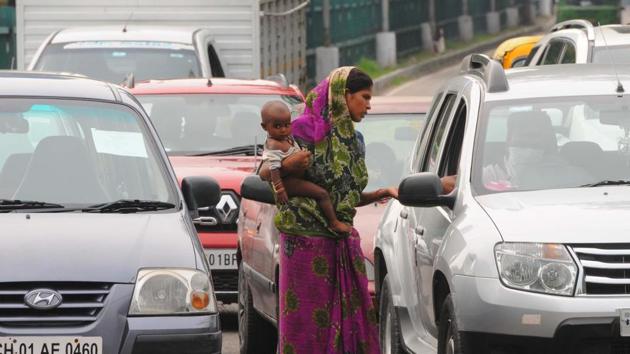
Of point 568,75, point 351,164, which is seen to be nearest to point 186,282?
point 351,164

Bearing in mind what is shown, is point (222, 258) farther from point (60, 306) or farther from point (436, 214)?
point (60, 306)

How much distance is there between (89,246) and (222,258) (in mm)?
5012

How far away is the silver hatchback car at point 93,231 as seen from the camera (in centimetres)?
745

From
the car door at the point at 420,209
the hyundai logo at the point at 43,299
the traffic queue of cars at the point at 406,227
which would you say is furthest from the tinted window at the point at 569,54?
the hyundai logo at the point at 43,299

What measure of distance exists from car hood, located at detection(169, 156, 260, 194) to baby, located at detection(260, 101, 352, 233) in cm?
405

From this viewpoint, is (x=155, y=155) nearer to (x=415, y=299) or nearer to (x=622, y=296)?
(x=415, y=299)

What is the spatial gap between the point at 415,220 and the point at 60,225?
199 cm

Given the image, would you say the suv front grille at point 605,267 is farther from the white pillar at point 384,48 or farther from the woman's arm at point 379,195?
the white pillar at point 384,48

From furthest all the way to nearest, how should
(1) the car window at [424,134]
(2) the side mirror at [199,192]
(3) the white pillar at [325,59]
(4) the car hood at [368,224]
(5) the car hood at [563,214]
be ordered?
1. (3) the white pillar at [325,59]
2. (4) the car hood at [368,224]
3. (1) the car window at [424,134]
4. (2) the side mirror at [199,192]
5. (5) the car hood at [563,214]

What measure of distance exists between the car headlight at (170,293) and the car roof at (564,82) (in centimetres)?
184

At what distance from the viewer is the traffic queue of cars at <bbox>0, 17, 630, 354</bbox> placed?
7.43 m

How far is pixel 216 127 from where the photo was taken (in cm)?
1421

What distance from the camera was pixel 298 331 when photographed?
8.59m

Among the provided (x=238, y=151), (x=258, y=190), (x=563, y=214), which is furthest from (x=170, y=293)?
(x=238, y=151)
